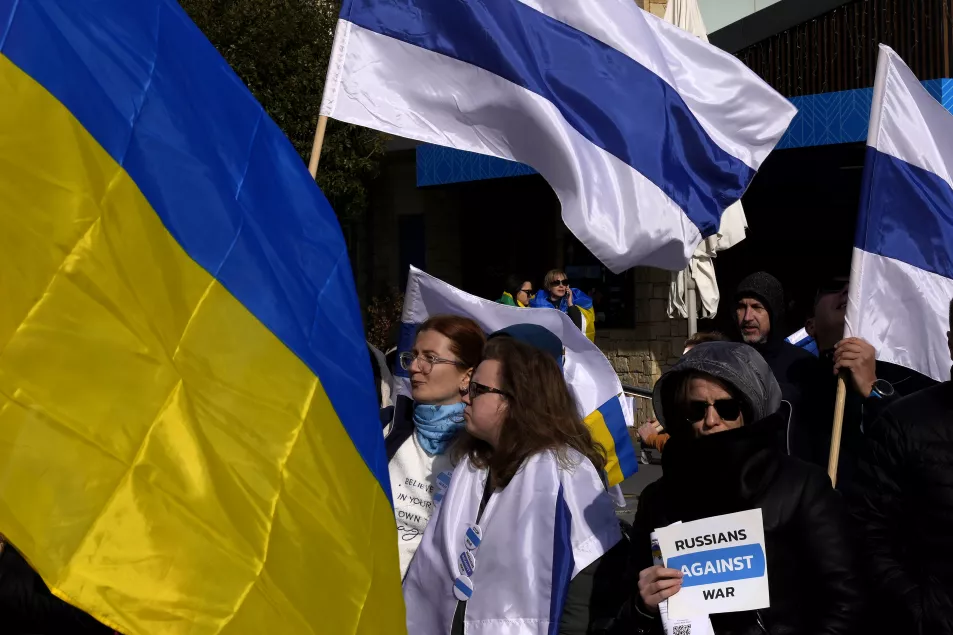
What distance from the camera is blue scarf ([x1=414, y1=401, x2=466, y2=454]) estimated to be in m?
4.26

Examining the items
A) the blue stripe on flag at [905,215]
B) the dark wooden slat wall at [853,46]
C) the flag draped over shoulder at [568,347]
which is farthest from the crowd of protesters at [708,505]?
the dark wooden slat wall at [853,46]

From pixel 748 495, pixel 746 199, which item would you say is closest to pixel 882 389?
pixel 748 495

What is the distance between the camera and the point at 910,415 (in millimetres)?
3230

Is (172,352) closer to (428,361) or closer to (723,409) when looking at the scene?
(723,409)

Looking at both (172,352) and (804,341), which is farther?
(804,341)

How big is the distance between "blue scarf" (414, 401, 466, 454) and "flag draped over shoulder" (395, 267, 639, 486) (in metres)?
0.53

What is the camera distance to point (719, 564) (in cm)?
293

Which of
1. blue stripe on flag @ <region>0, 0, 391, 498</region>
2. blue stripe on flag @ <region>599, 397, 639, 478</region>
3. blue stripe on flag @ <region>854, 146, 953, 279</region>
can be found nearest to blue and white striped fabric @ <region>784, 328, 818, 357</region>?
blue stripe on flag @ <region>599, 397, 639, 478</region>

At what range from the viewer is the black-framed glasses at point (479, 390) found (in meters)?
3.79

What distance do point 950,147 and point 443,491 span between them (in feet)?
7.80

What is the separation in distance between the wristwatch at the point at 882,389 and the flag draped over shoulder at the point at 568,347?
4.09 ft

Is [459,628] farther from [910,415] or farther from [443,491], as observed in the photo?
[910,415]

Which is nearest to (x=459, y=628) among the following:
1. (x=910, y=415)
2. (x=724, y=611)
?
(x=724, y=611)

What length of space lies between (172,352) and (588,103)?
99.4 inches
